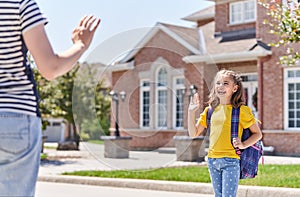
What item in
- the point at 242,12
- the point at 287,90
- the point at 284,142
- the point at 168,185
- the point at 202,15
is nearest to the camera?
the point at 168,185

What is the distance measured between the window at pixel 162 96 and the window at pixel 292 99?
17.6 feet

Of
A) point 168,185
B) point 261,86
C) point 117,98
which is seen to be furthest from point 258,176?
point 117,98

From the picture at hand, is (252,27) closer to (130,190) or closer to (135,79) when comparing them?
(135,79)

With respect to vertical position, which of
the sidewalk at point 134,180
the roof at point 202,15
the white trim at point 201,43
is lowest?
the sidewalk at point 134,180

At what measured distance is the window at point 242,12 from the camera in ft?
72.8

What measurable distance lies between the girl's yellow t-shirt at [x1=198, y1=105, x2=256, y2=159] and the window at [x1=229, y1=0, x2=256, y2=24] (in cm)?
1691

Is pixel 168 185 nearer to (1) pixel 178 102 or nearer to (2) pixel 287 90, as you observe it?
(2) pixel 287 90

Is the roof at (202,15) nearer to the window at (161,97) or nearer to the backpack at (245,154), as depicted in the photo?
the window at (161,97)

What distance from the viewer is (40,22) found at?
263 centimetres

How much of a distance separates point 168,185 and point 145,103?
541 inches

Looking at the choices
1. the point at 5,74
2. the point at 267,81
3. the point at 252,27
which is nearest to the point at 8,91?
the point at 5,74

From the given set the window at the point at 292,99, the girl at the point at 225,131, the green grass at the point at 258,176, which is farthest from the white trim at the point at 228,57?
the girl at the point at 225,131

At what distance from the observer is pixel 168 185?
1073 cm

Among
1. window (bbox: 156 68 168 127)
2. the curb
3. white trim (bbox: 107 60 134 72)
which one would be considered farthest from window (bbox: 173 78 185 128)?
the curb
